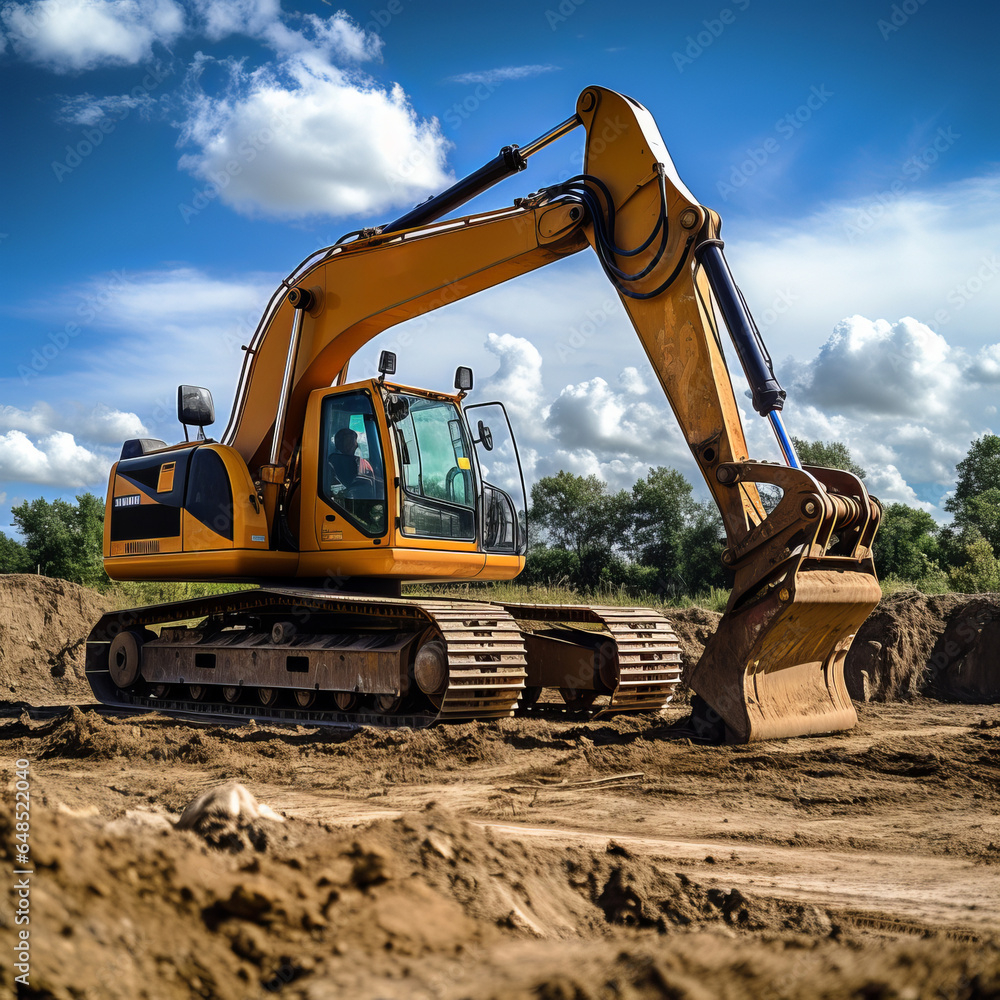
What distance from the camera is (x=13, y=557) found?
109ft

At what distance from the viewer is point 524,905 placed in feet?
9.29

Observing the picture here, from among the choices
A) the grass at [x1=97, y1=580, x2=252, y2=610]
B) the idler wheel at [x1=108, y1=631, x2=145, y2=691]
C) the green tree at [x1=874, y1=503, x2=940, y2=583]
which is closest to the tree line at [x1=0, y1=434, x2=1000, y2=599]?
the green tree at [x1=874, y1=503, x2=940, y2=583]

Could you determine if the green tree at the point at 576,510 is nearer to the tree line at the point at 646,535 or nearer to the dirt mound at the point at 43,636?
the tree line at the point at 646,535

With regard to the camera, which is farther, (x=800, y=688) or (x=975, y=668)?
(x=975, y=668)

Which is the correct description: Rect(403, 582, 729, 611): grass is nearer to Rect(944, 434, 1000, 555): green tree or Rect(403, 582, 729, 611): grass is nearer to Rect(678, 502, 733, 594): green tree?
Rect(678, 502, 733, 594): green tree

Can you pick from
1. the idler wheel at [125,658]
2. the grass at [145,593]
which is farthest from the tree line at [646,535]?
the idler wheel at [125,658]

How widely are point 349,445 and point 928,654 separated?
27.6 feet

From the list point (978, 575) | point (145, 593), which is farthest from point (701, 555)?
point (145, 593)

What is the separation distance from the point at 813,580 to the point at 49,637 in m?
12.7

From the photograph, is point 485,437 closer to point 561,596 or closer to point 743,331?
point 743,331

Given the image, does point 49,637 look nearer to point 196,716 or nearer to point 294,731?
point 196,716

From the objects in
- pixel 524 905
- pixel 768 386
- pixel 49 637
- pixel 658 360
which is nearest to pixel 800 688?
pixel 768 386

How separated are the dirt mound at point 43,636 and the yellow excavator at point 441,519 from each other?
12.0 feet

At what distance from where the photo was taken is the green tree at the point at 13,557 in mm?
31219
